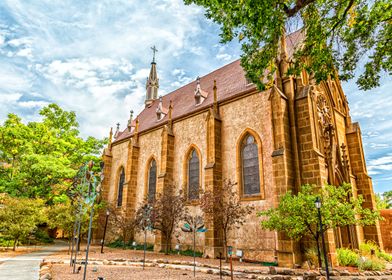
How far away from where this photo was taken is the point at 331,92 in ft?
65.2

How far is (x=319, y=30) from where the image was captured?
8.90m

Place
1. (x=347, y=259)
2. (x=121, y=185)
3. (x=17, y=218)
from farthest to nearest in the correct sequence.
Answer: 1. (x=121, y=185)
2. (x=17, y=218)
3. (x=347, y=259)

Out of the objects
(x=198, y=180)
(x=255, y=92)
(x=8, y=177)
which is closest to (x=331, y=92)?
(x=255, y=92)

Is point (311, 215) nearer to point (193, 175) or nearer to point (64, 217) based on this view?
point (193, 175)

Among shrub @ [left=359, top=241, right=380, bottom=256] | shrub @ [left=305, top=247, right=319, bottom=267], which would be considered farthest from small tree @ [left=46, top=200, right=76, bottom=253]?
shrub @ [left=359, top=241, right=380, bottom=256]

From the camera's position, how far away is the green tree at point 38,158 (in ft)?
79.0

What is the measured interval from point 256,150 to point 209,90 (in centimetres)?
846

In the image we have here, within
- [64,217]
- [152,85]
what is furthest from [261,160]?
[152,85]

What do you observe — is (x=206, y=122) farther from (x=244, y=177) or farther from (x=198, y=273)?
(x=198, y=273)

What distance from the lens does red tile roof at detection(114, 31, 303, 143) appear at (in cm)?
1923

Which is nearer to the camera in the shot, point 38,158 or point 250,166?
point 250,166

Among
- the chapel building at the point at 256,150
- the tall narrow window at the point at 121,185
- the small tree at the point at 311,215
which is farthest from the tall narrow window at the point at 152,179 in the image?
the small tree at the point at 311,215

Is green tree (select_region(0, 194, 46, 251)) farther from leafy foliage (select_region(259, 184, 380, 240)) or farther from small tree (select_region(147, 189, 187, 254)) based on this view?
leafy foliage (select_region(259, 184, 380, 240))

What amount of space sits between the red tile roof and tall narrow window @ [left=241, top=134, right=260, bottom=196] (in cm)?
367
